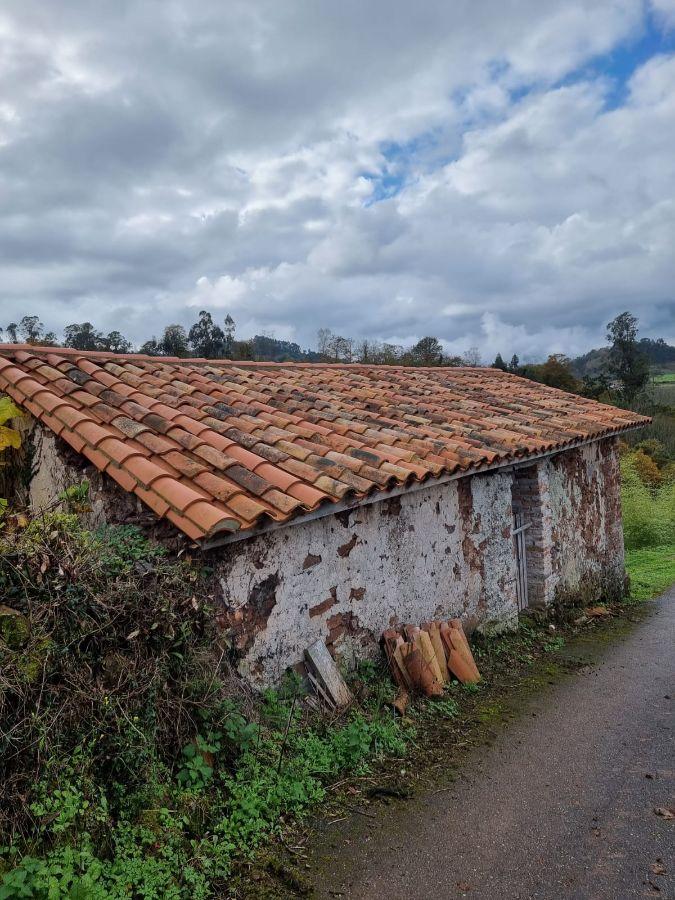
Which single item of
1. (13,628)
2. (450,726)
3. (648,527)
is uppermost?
(13,628)

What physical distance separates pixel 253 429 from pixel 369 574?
172 cm

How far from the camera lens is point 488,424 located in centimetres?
739

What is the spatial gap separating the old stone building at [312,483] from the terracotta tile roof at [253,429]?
22 mm

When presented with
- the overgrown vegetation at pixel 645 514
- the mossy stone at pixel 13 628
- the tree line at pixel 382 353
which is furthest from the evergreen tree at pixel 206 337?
the mossy stone at pixel 13 628

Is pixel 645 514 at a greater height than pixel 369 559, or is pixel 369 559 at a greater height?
pixel 369 559

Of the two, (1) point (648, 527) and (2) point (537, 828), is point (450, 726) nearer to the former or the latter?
(2) point (537, 828)

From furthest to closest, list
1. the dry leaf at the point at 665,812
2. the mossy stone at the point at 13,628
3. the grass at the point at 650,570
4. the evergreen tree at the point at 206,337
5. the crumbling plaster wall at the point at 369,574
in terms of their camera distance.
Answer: the evergreen tree at the point at 206,337 → the grass at the point at 650,570 → the crumbling plaster wall at the point at 369,574 → the dry leaf at the point at 665,812 → the mossy stone at the point at 13,628

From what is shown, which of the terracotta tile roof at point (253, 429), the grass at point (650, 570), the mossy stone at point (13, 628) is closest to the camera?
the mossy stone at point (13, 628)

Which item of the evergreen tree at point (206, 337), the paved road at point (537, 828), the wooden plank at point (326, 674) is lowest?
the paved road at point (537, 828)

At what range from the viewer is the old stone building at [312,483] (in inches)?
164

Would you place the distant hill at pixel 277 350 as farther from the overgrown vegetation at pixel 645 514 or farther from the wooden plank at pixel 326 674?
the wooden plank at pixel 326 674

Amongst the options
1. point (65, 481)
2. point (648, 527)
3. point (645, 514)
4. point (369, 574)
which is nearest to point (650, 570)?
point (648, 527)

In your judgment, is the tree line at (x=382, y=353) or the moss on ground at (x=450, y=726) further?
the tree line at (x=382, y=353)

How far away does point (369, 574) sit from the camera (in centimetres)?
521
